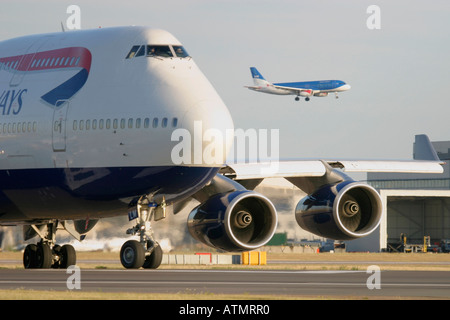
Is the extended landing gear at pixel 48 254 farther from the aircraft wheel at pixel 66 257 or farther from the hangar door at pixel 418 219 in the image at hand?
the hangar door at pixel 418 219

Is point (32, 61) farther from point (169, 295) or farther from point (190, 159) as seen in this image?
point (169, 295)

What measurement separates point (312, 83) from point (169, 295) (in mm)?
128837

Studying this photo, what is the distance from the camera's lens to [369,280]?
86.0 feet

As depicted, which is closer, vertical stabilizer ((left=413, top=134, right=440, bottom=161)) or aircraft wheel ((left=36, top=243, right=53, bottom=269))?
aircraft wheel ((left=36, top=243, right=53, bottom=269))

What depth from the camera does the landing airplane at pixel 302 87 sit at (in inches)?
5709

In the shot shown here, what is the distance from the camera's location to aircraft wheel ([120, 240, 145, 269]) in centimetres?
2778

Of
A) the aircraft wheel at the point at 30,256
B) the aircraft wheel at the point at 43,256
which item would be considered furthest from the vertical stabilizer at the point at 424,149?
the aircraft wheel at the point at 30,256

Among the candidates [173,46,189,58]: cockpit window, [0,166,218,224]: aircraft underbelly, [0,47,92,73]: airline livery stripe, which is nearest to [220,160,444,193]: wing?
[0,166,218,224]: aircraft underbelly

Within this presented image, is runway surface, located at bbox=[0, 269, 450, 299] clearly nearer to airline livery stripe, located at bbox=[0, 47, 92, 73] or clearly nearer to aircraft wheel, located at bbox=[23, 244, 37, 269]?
aircraft wheel, located at bbox=[23, 244, 37, 269]

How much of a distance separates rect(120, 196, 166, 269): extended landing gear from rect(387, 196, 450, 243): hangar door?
6750 centimetres

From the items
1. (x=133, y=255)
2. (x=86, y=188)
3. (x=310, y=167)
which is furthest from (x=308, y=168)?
(x=86, y=188)

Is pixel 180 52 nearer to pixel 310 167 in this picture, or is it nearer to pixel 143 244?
pixel 143 244

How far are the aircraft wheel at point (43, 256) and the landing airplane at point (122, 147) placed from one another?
0.04m
